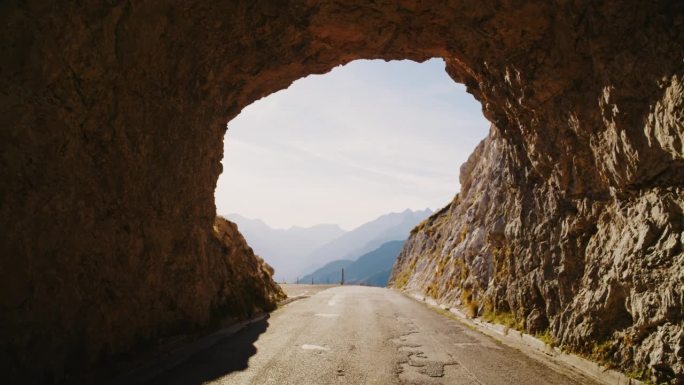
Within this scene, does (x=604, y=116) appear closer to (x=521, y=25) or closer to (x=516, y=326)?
(x=521, y=25)

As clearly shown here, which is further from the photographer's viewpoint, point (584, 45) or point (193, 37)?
point (193, 37)

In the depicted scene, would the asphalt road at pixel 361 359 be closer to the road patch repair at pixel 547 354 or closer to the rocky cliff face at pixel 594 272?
the road patch repair at pixel 547 354

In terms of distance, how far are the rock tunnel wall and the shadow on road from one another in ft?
4.26

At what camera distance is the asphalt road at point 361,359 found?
8.38m

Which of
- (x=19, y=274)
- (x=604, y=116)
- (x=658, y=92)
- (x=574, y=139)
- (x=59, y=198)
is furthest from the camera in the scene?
(x=574, y=139)

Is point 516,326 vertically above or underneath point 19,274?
underneath

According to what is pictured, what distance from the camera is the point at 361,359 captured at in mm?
9945

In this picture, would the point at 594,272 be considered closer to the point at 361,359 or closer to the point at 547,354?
the point at 547,354

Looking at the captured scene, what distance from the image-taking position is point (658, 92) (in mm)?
8250

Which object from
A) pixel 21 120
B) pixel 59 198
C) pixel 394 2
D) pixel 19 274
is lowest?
pixel 19 274

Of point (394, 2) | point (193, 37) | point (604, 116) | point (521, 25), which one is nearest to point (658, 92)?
point (604, 116)

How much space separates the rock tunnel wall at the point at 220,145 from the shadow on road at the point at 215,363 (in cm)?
130

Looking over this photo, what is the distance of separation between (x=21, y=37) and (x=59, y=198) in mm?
2656

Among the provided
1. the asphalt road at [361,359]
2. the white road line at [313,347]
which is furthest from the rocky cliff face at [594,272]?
the white road line at [313,347]
